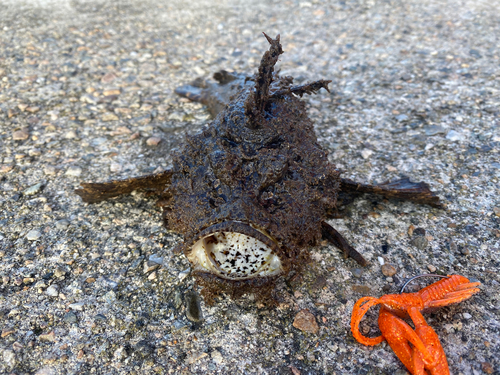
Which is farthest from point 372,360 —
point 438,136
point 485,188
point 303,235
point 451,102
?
point 451,102

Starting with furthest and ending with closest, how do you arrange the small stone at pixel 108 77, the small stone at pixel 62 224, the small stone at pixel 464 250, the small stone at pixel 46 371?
the small stone at pixel 108 77 → the small stone at pixel 62 224 → the small stone at pixel 464 250 → the small stone at pixel 46 371

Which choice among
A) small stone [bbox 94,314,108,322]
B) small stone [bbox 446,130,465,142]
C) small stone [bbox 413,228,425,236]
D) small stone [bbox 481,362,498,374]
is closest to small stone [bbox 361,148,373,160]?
small stone [bbox 446,130,465,142]

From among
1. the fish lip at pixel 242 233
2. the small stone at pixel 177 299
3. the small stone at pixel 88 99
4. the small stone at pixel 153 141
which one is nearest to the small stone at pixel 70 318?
the small stone at pixel 177 299

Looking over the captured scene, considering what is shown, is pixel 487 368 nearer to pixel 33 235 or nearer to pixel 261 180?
pixel 261 180

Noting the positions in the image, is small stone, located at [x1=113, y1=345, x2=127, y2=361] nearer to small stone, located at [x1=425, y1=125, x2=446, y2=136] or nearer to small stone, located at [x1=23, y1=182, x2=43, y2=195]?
small stone, located at [x1=23, y1=182, x2=43, y2=195]

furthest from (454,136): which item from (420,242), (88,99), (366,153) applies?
(88,99)

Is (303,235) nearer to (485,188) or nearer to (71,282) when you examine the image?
(71,282)

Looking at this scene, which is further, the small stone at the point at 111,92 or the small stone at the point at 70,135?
the small stone at the point at 111,92

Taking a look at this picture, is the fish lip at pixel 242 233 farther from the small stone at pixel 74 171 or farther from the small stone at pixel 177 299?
the small stone at pixel 74 171
